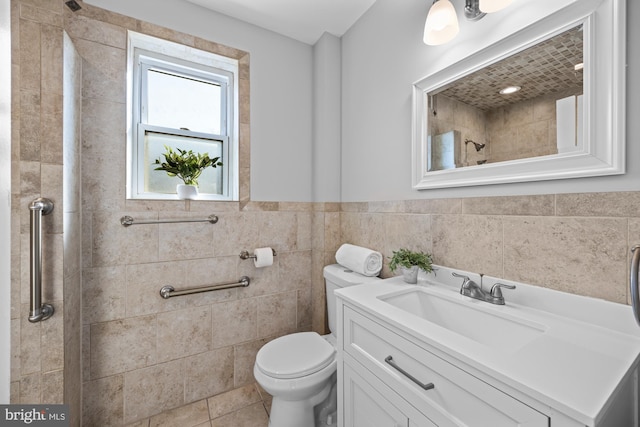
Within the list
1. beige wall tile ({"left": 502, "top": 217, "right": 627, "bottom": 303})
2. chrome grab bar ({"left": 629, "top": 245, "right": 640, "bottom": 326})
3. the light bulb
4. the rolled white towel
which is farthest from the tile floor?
the light bulb

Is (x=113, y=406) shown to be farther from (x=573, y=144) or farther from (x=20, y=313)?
(x=573, y=144)

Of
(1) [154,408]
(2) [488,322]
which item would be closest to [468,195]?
(2) [488,322]

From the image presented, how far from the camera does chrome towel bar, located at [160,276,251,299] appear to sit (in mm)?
1459

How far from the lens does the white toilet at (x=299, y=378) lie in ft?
3.90

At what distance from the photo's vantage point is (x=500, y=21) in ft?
3.18

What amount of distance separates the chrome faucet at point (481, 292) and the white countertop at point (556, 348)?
0.02 metres

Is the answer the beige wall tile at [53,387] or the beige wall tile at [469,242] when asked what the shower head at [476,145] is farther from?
the beige wall tile at [53,387]

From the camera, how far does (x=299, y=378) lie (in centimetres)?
120

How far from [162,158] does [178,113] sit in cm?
33

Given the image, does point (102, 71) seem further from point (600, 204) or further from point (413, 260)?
point (600, 204)

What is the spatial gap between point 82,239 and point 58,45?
88cm

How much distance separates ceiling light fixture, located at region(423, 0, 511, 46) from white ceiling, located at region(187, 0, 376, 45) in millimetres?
713

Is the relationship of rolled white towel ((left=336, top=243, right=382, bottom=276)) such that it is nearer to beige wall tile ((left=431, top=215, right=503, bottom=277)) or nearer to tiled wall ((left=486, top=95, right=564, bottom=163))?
beige wall tile ((left=431, top=215, right=503, bottom=277))

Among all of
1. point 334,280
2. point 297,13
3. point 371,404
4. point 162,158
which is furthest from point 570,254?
point 162,158
